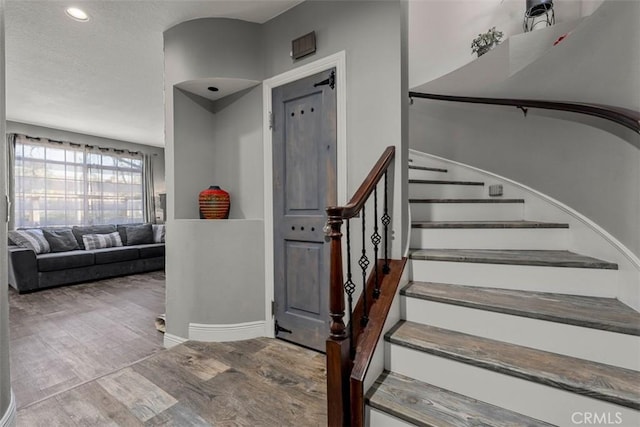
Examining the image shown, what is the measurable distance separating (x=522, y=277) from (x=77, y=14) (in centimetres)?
378

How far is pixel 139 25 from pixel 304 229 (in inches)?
89.3

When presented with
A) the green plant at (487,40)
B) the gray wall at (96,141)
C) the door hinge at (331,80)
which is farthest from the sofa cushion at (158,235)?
the green plant at (487,40)

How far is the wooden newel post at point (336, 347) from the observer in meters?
1.38

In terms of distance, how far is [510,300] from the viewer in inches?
62.6

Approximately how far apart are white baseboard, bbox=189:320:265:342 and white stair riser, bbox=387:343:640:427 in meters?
1.42

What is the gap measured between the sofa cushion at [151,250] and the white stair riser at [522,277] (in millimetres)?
5451

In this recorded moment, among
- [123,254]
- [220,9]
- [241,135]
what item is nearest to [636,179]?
[241,135]

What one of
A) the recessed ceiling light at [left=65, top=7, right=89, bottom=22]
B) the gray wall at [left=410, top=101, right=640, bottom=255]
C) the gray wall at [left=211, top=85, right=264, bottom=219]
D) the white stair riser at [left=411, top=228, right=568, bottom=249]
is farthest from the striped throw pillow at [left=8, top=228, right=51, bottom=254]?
the gray wall at [left=410, top=101, right=640, bottom=255]

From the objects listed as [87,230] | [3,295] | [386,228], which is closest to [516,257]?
[386,228]

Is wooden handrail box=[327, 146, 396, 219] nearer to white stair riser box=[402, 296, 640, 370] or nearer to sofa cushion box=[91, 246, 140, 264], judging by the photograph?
white stair riser box=[402, 296, 640, 370]

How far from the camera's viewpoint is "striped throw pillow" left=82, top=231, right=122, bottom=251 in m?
5.32

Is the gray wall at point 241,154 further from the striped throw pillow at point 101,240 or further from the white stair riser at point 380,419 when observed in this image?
the striped throw pillow at point 101,240

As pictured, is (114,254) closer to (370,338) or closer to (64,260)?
(64,260)

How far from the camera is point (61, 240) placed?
508cm
